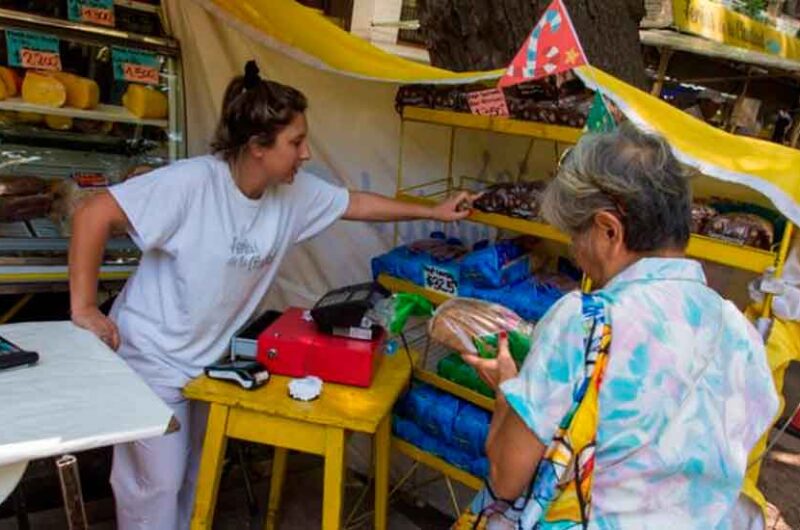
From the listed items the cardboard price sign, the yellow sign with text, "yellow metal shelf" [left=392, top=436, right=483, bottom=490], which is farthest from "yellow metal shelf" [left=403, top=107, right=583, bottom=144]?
the yellow sign with text

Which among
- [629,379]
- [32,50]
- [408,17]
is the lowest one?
[629,379]

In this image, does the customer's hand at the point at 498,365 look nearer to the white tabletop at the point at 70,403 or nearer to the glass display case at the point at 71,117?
the white tabletop at the point at 70,403

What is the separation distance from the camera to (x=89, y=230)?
1.91 metres

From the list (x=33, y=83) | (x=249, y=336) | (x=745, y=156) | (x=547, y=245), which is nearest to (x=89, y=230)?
(x=249, y=336)

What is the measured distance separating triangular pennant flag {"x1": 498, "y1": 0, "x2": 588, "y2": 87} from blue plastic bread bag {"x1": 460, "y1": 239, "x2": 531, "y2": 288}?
25.3 inches

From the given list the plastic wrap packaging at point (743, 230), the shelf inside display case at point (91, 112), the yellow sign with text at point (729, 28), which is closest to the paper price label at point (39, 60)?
the shelf inside display case at point (91, 112)

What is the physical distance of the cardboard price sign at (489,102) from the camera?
6.68ft

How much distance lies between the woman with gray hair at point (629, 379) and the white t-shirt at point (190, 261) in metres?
1.10

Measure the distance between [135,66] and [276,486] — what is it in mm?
1958

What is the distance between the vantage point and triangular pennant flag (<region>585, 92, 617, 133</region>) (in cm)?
168

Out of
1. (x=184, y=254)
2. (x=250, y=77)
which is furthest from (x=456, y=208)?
(x=184, y=254)

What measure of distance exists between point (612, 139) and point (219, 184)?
1.25 metres

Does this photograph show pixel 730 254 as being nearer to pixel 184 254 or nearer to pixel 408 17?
pixel 184 254

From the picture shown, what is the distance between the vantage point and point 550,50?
1.67 metres
